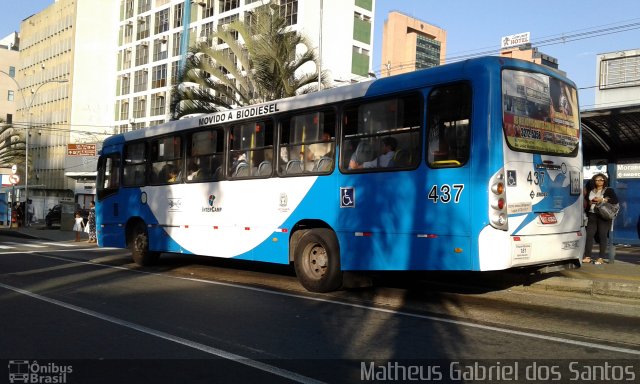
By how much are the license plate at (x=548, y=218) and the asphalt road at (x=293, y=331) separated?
1.25 m

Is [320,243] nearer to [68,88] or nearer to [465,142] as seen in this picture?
[465,142]

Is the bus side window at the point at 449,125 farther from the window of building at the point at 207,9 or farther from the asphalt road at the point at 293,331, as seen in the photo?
the window of building at the point at 207,9

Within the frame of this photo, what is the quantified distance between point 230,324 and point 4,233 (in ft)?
89.5

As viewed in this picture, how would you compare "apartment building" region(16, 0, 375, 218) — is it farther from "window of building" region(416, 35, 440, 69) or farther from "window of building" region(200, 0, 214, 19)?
"window of building" region(416, 35, 440, 69)

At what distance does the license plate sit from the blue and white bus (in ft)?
0.08

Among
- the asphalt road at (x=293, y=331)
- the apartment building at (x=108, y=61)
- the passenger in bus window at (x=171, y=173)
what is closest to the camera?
the asphalt road at (x=293, y=331)

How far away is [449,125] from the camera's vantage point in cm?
812

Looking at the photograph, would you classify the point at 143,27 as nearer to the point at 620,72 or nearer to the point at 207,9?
the point at 207,9

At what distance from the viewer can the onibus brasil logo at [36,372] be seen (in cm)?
523

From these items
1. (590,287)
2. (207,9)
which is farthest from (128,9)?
(590,287)

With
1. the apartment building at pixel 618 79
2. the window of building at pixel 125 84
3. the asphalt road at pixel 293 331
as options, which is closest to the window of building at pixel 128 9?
the window of building at pixel 125 84

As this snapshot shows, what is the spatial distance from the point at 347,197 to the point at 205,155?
4.21 meters

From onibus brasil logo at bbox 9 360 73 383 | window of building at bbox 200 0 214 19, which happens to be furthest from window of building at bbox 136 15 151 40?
onibus brasil logo at bbox 9 360 73 383

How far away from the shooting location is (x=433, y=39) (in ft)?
295
